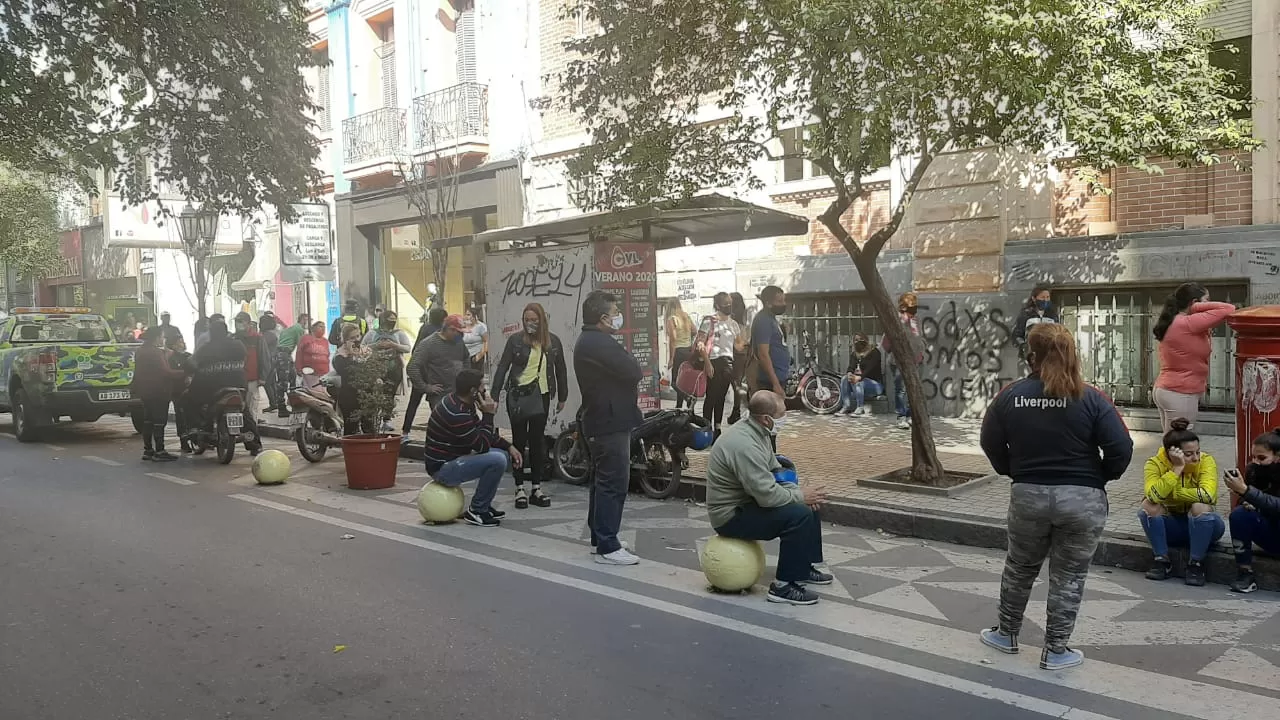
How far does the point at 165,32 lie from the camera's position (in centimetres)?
1073

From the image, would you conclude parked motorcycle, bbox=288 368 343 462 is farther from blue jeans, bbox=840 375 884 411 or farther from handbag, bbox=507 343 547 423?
blue jeans, bbox=840 375 884 411

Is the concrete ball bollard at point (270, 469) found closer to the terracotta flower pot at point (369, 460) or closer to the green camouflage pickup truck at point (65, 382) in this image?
the terracotta flower pot at point (369, 460)

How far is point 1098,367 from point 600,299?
8.10m

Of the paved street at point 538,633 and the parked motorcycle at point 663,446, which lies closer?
the paved street at point 538,633

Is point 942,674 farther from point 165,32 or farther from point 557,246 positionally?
point 165,32

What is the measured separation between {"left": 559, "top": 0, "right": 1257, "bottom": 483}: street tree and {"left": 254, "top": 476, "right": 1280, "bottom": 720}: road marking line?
134 inches

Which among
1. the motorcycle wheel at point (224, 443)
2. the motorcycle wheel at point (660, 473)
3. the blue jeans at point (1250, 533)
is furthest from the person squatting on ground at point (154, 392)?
the blue jeans at point (1250, 533)

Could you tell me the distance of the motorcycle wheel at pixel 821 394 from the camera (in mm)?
14664

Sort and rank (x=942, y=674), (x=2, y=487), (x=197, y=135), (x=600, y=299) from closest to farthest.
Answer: (x=942, y=674) < (x=600, y=299) < (x=2, y=487) < (x=197, y=135)

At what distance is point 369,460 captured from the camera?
9891 mm

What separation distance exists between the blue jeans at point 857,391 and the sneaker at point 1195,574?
8.29 metres

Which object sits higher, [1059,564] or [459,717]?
[1059,564]

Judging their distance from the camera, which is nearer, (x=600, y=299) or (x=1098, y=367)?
(x=600, y=299)

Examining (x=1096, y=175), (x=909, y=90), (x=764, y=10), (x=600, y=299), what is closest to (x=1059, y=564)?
(x=600, y=299)
